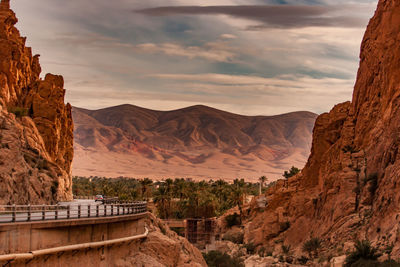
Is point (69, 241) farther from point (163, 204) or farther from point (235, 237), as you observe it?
point (163, 204)

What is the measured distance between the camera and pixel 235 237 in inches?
3939

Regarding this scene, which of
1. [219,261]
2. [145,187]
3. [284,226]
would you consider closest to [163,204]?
[145,187]

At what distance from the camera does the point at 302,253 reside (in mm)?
73500

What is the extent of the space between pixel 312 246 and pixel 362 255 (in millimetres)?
16450

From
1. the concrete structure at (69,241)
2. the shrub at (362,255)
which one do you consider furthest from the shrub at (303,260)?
the concrete structure at (69,241)

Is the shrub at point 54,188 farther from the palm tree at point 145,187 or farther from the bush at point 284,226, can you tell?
the palm tree at point 145,187

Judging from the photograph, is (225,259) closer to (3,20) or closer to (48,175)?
(48,175)

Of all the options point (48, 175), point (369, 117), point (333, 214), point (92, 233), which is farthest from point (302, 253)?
point (92, 233)

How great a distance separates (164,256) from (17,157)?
1458 centimetres

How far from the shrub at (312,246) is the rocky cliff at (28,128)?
25.0 m

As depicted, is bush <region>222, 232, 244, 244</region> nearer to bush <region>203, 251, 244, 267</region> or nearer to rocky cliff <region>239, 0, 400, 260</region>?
rocky cliff <region>239, 0, 400, 260</region>

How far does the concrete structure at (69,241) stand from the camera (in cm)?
2380

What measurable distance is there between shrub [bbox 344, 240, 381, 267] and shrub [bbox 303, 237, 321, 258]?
13.6 metres

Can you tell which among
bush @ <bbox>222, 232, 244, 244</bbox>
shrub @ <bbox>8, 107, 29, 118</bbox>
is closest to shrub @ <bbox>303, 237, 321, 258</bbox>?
bush @ <bbox>222, 232, 244, 244</bbox>
